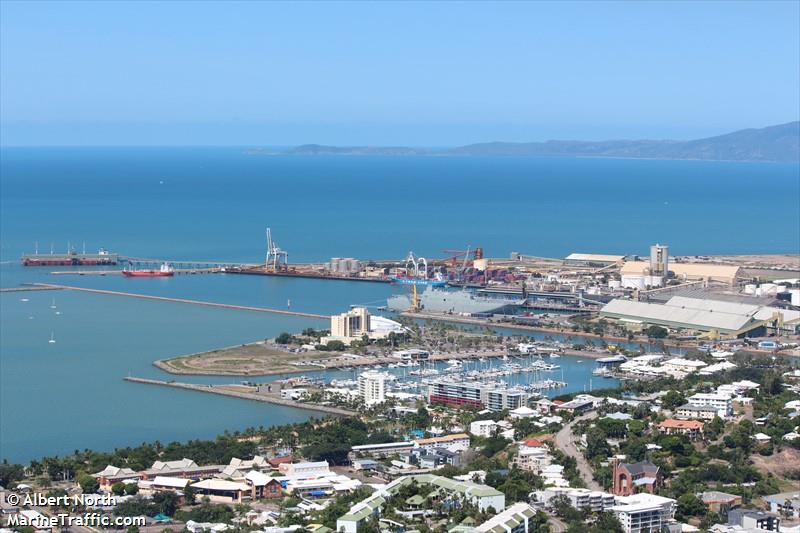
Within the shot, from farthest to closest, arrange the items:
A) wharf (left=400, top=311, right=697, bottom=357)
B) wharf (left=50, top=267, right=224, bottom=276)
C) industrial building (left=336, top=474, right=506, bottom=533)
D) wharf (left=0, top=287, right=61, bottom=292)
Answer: wharf (left=50, top=267, right=224, bottom=276) → wharf (left=0, top=287, right=61, bottom=292) → wharf (left=400, top=311, right=697, bottom=357) → industrial building (left=336, top=474, right=506, bottom=533)

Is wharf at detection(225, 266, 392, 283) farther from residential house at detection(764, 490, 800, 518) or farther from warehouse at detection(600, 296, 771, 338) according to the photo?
residential house at detection(764, 490, 800, 518)

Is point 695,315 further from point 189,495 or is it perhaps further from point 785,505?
point 189,495

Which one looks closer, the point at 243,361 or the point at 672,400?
the point at 672,400

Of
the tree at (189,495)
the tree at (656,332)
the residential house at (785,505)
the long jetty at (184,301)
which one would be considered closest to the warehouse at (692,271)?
the tree at (656,332)

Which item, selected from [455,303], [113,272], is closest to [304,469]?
[455,303]

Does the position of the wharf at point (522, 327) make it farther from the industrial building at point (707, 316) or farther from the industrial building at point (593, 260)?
the industrial building at point (593, 260)

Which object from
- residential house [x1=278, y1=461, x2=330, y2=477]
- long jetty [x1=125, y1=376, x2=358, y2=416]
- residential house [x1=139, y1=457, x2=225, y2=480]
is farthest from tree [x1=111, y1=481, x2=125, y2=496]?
long jetty [x1=125, y1=376, x2=358, y2=416]
